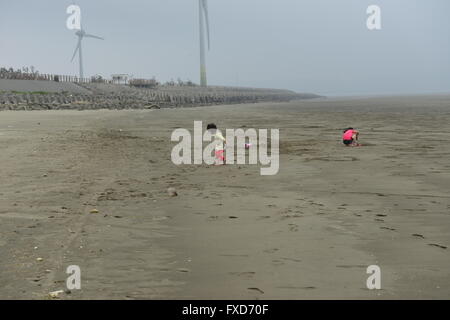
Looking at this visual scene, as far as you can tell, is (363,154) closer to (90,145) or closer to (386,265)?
(90,145)

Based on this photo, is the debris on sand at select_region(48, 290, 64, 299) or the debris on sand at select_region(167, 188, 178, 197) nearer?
the debris on sand at select_region(48, 290, 64, 299)

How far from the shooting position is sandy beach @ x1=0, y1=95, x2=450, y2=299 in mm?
4676

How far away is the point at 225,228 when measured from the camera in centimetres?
666

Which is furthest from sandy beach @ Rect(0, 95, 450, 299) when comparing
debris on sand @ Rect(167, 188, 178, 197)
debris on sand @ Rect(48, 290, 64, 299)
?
debris on sand @ Rect(167, 188, 178, 197)

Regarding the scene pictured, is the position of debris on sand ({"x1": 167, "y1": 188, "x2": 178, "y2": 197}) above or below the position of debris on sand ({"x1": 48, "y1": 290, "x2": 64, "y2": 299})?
above

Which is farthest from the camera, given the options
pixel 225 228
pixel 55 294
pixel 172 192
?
pixel 172 192

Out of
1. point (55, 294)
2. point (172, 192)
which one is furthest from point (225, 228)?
point (55, 294)

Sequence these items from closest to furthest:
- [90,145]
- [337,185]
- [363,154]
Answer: [337,185], [363,154], [90,145]

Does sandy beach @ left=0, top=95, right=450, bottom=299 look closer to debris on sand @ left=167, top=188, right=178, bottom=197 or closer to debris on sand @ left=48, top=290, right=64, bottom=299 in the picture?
debris on sand @ left=48, top=290, right=64, bottom=299

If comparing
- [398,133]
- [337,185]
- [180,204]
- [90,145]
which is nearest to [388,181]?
[337,185]

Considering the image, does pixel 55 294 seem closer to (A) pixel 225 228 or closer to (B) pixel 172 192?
(A) pixel 225 228

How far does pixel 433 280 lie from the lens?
185 inches

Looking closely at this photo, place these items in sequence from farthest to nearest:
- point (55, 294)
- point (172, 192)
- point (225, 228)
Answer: point (172, 192)
point (225, 228)
point (55, 294)

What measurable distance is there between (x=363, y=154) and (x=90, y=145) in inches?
308
